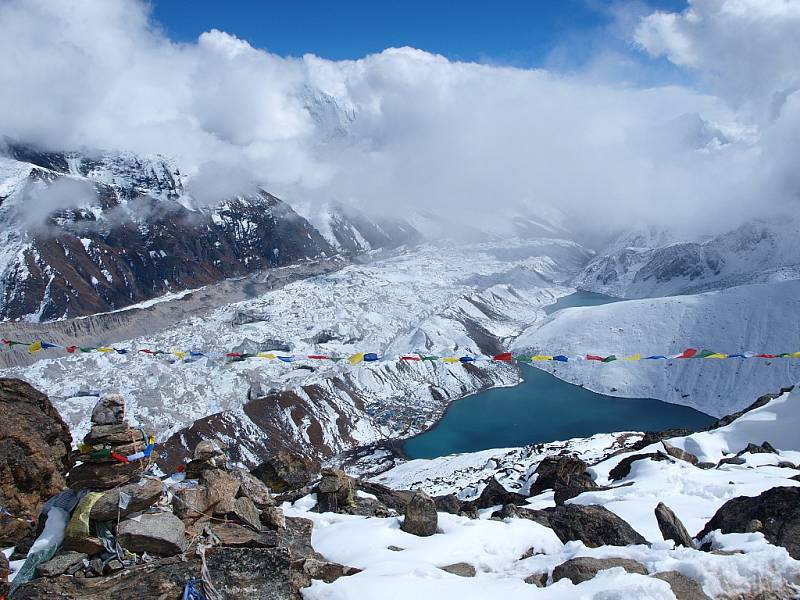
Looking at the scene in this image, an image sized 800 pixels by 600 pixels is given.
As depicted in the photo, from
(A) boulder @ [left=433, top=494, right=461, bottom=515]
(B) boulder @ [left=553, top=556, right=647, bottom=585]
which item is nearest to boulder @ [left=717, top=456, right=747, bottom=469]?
(A) boulder @ [left=433, top=494, right=461, bottom=515]

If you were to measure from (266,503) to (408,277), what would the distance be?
561 ft

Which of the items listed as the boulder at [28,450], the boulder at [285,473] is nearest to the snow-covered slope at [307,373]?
the boulder at [285,473]

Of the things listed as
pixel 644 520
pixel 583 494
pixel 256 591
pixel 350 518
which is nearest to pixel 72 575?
pixel 256 591

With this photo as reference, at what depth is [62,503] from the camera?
400 inches

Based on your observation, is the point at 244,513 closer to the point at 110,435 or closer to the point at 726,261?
the point at 110,435

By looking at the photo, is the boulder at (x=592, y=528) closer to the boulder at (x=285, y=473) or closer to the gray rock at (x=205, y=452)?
the gray rock at (x=205, y=452)

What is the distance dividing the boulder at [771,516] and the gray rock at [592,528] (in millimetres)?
1832

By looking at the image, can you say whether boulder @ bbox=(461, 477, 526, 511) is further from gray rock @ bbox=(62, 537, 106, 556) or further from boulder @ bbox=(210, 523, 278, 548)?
gray rock @ bbox=(62, 537, 106, 556)

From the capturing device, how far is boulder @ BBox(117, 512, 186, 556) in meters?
9.57

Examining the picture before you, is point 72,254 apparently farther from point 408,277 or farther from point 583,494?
point 583,494

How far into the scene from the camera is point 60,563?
359 inches

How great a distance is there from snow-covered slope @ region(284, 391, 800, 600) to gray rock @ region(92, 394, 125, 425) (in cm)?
550

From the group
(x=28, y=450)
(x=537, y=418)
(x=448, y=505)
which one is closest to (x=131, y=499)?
(x=28, y=450)

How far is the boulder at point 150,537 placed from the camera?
31.4ft
